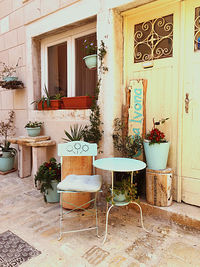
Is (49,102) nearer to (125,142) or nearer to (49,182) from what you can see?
(49,182)

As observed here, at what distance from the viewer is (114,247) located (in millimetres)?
2156

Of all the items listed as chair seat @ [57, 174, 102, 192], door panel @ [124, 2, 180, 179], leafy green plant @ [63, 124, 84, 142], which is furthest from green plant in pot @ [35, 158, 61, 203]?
door panel @ [124, 2, 180, 179]

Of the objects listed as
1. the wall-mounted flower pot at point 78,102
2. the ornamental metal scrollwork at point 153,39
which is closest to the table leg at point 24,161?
the wall-mounted flower pot at point 78,102

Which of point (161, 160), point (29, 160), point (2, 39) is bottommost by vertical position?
point (29, 160)

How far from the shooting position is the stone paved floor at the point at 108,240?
77.2 inches

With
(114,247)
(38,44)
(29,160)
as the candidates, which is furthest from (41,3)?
(114,247)

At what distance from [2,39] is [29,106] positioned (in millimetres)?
2008

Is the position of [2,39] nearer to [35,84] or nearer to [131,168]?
[35,84]

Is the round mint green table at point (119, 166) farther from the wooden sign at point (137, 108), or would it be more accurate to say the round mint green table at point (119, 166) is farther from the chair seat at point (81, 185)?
the wooden sign at point (137, 108)

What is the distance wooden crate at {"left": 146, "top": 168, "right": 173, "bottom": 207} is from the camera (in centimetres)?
275

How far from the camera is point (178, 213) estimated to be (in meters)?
2.62

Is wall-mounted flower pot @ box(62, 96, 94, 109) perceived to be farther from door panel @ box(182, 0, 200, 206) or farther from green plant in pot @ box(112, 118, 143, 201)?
door panel @ box(182, 0, 200, 206)

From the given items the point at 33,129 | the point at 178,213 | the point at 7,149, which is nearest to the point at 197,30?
the point at 178,213

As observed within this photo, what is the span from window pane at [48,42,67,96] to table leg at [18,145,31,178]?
51.7 inches
